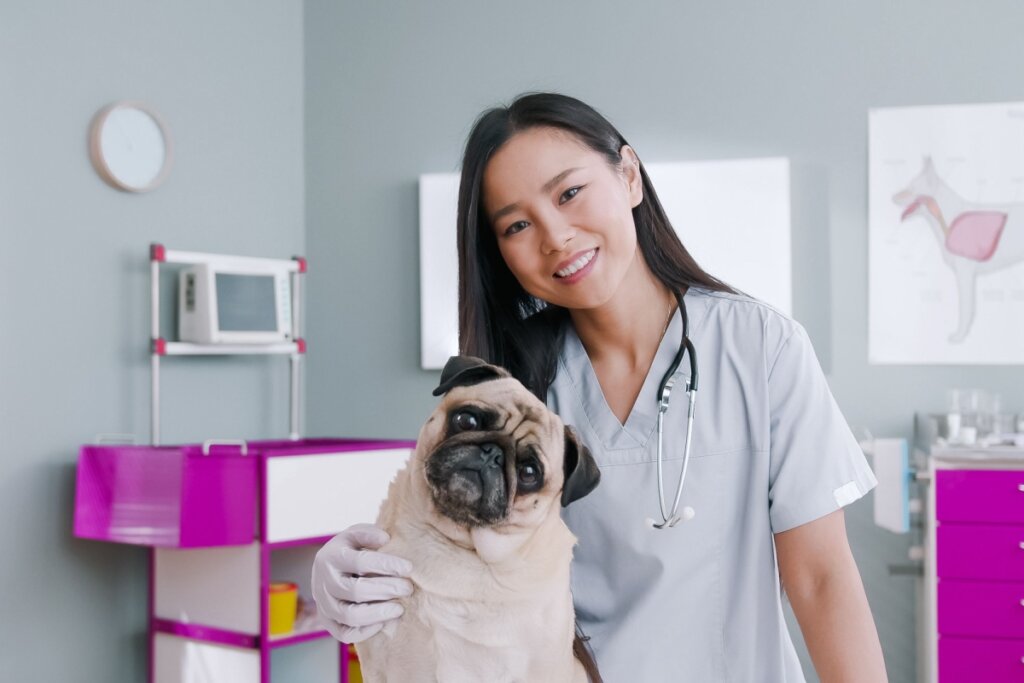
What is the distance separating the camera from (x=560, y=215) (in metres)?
1.38

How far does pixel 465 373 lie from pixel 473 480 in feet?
0.50

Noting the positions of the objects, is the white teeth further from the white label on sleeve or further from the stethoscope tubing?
the white label on sleeve

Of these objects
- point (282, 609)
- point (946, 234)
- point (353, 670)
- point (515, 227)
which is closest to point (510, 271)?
point (515, 227)

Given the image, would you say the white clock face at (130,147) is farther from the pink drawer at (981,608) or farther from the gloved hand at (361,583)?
the pink drawer at (981,608)

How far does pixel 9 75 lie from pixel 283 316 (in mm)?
1253

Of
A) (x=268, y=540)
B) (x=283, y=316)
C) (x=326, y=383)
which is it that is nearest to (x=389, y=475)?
(x=268, y=540)

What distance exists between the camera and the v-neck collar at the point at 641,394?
1450mm

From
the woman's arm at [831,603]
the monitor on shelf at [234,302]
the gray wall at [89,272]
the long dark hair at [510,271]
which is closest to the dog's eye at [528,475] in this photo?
the long dark hair at [510,271]

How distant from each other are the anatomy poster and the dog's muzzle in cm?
296

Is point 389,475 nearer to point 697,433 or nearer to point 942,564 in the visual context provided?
point 942,564

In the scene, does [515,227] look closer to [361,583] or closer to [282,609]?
[361,583]

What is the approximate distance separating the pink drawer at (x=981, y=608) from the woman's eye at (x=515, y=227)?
2.51 m

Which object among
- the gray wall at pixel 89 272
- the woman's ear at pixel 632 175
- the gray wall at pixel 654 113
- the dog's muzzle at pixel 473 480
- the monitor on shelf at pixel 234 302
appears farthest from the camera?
the gray wall at pixel 654 113

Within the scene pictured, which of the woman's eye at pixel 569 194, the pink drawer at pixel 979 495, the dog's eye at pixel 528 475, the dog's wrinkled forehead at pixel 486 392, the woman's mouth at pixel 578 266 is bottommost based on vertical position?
the pink drawer at pixel 979 495
